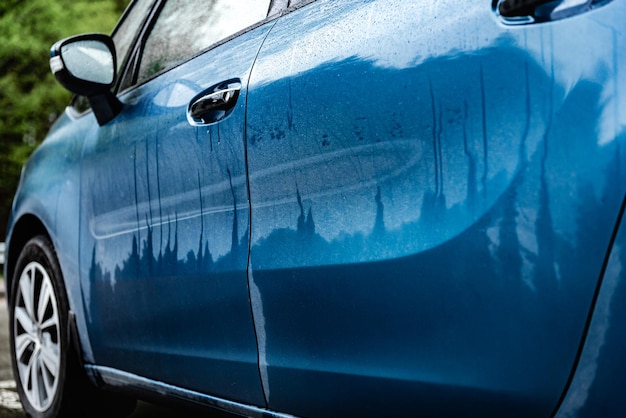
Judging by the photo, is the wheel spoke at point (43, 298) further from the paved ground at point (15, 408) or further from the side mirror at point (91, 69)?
the side mirror at point (91, 69)

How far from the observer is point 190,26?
278cm

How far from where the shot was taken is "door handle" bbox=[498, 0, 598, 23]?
4.75 ft

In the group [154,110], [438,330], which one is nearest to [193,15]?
[154,110]

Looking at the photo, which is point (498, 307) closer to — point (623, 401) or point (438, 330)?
point (438, 330)

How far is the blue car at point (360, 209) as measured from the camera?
142cm

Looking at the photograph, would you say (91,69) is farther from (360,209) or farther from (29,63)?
(29,63)

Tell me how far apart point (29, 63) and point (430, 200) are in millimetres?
22717

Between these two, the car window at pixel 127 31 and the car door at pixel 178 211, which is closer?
the car door at pixel 178 211

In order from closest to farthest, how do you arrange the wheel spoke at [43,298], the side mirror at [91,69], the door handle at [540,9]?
the door handle at [540,9] → the side mirror at [91,69] → the wheel spoke at [43,298]

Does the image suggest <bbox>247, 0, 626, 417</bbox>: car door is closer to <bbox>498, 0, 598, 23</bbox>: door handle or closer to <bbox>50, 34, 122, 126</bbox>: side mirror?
<bbox>498, 0, 598, 23</bbox>: door handle

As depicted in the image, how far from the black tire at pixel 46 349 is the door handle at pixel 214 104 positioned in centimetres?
113

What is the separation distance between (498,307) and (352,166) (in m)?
0.47

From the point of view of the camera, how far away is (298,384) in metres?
1.99

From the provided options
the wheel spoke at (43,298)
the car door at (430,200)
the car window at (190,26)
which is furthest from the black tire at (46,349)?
the car door at (430,200)
